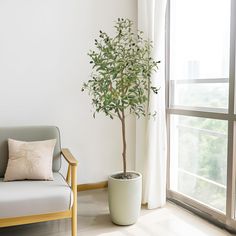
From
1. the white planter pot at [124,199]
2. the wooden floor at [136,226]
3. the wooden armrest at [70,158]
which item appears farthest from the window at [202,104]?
the wooden armrest at [70,158]

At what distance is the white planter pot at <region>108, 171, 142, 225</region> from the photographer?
8.59ft

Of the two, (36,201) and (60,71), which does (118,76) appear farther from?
(36,201)

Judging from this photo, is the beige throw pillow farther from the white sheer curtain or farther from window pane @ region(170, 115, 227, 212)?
window pane @ region(170, 115, 227, 212)

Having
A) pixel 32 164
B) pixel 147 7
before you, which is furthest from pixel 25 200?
pixel 147 7

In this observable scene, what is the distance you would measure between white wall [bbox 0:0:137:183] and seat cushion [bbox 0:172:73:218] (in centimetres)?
102

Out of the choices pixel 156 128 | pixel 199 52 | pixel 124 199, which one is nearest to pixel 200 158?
pixel 156 128

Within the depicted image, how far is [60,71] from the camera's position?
3.25m

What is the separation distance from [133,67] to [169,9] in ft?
3.36

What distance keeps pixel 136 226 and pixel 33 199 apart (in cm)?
98

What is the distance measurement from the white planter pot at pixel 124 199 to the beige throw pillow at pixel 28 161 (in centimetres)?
56

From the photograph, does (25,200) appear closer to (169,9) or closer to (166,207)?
(166,207)

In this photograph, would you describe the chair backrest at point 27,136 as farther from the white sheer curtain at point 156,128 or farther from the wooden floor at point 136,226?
the white sheer curtain at point 156,128

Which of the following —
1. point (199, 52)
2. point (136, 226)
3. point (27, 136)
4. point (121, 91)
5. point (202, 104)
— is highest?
point (199, 52)

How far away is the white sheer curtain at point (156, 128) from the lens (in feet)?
9.72
